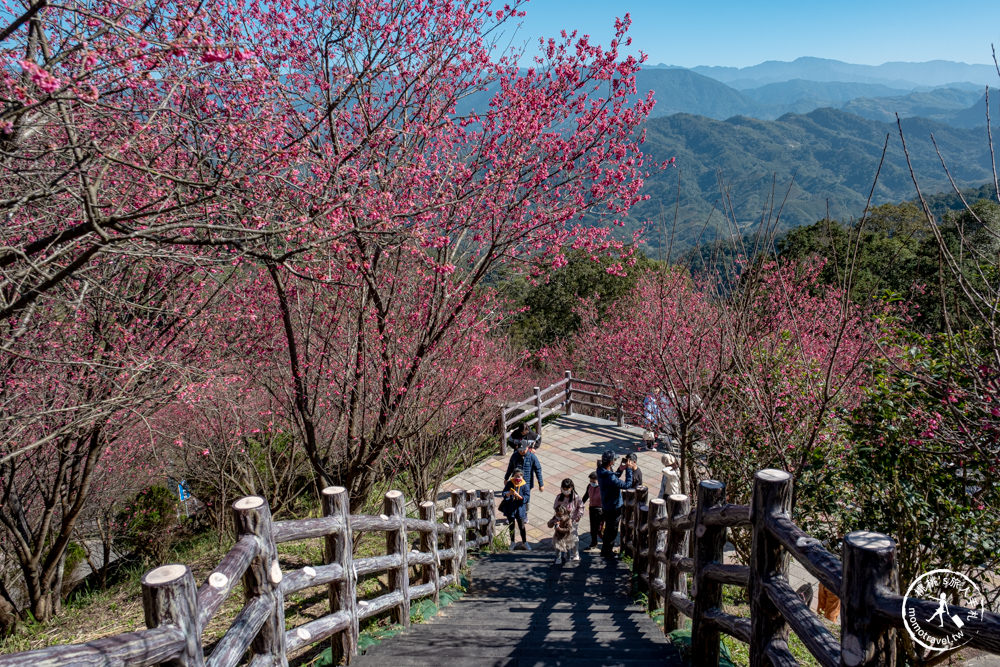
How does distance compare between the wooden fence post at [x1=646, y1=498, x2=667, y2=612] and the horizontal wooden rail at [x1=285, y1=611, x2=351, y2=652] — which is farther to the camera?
the wooden fence post at [x1=646, y1=498, x2=667, y2=612]

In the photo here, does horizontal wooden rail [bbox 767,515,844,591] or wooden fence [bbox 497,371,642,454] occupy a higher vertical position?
horizontal wooden rail [bbox 767,515,844,591]

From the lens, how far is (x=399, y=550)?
4.36 m

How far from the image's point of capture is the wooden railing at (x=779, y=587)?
1895 mm

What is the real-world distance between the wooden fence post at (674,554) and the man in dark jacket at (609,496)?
2.82 m

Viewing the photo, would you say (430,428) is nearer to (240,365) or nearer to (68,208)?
(240,365)

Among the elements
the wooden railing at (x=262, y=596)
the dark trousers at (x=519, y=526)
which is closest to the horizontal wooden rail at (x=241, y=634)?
the wooden railing at (x=262, y=596)

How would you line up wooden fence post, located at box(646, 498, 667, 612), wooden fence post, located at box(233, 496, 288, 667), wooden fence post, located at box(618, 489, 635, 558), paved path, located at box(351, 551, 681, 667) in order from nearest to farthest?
wooden fence post, located at box(233, 496, 288, 667)
paved path, located at box(351, 551, 681, 667)
wooden fence post, located at box(646, 498, 667, 612)
wooden fence post, located at box(618, 489, 635, 558)

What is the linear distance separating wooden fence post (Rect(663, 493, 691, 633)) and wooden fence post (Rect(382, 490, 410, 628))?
206 centimetres

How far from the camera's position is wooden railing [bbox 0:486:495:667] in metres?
1.73

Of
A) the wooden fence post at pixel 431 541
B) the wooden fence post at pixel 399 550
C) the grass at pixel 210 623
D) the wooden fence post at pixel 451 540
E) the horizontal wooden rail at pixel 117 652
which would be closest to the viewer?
the horizontal wooden rail at pixel 117 652

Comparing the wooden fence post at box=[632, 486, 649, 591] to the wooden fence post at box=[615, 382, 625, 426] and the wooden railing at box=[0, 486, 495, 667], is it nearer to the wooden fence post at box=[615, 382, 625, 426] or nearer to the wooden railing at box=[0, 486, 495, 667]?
the wooden railing at box=[0, 486, 495, 667]

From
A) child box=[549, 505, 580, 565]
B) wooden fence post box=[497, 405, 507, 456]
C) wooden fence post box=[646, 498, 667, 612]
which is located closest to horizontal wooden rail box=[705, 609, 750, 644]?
wooden fence post box=[646, 498, 667, 612]

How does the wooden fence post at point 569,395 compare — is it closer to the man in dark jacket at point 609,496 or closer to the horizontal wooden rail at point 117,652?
the man in dark jacket at point 609,496

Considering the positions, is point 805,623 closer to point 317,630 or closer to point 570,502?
point 317,630
